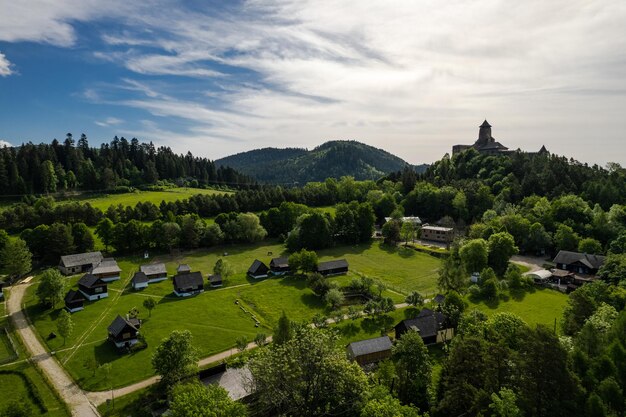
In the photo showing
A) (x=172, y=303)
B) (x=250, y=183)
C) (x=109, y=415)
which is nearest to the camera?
(x=109, y=415)

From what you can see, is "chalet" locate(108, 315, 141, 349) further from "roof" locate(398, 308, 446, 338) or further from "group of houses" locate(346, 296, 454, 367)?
"roof" locate(398, 308, 446, 338)

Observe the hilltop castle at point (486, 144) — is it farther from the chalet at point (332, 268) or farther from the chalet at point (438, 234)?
the chalet at point (332, 268)

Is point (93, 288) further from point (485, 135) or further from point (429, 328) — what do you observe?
point (485, 135)

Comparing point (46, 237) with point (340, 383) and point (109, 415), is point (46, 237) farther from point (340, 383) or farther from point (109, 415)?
point (340, 383)

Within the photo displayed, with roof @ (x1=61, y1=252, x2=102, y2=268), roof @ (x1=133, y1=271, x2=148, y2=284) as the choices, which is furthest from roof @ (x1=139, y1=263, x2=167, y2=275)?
roof @ (x1=61, y1=252, x2=102, y2=268)

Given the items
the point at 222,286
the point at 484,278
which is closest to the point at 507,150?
the point at 484,278

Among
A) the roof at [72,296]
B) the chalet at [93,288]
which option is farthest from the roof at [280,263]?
the roof at [72,296]
